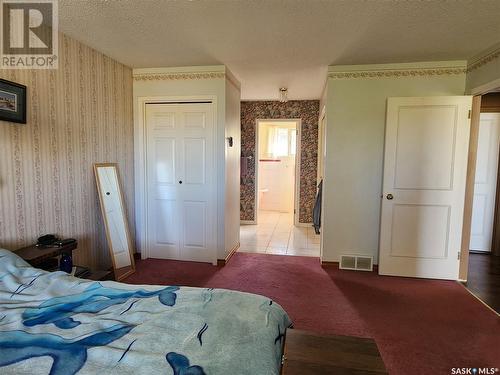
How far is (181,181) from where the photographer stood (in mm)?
3703

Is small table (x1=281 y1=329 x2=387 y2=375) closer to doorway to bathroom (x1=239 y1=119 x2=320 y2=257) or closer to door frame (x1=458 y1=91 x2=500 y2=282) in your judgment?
door frame (x1=458 y1=91 x2=500 y2=282)

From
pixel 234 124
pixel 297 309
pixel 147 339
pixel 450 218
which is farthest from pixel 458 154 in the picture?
pixel 147 339

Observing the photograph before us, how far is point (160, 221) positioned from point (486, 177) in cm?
455

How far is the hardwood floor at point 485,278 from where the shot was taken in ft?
9.33

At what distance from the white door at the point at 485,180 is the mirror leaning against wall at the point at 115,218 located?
15.5 feet

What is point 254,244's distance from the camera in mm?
4609

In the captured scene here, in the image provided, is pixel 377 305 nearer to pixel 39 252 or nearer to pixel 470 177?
pixel 470 177

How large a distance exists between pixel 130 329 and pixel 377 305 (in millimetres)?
2300

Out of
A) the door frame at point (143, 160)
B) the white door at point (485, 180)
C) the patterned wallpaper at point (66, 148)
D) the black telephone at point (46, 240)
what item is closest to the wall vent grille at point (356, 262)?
the door frame at point (143, 160)

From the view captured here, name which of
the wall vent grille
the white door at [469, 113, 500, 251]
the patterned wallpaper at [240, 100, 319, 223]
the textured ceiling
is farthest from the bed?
the patterned wallpaper at [240, 100, 319, 223]

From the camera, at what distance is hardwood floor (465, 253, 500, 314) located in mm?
2844

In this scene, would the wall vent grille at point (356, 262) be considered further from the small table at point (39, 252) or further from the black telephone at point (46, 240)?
the black telephone at point (46, 240)

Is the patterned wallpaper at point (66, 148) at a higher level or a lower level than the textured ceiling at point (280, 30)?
lower

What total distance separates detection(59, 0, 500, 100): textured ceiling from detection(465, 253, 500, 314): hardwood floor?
2.41 metres
